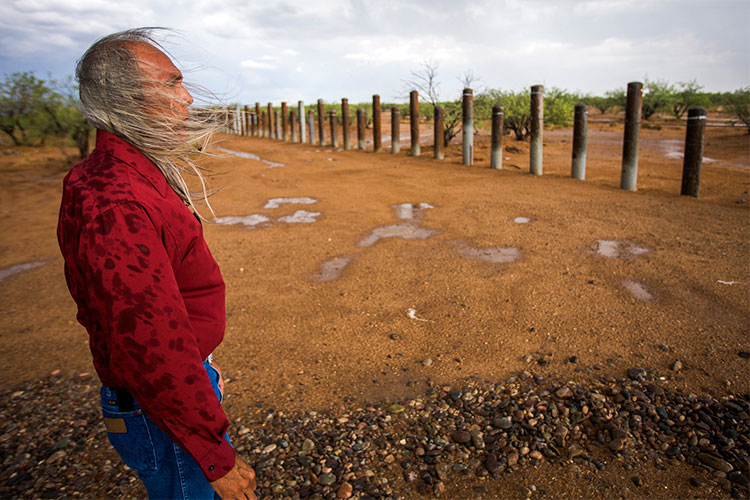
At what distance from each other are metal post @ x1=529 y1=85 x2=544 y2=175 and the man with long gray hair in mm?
8915

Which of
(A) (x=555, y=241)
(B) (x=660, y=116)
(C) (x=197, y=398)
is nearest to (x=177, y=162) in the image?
(C) (x=197, y=398)

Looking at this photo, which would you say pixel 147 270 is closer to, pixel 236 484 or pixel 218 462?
pixel 218 462

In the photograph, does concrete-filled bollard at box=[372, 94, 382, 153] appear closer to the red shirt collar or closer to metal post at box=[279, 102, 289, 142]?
metal post at box=[279, 102, 289, 142]

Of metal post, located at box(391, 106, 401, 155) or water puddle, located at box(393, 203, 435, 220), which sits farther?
metal post, located at box(391, 106, 401, 155)

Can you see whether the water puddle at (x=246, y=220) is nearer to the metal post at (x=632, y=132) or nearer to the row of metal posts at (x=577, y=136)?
the row of metal posts at (x=577, y=136)

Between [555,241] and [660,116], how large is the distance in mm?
26766

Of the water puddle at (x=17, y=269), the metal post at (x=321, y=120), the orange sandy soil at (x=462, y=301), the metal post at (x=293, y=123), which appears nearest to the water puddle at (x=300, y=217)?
the orange sandy soil at (x=462, y=301)

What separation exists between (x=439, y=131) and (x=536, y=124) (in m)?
3.60

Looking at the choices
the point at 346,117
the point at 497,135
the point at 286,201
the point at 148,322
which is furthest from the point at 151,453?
the point at 346,117

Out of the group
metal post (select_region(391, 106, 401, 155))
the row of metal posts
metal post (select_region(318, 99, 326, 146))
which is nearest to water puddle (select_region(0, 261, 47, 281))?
the row of metal posts

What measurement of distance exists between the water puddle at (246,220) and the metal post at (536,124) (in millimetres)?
5212

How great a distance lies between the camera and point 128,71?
1297mm

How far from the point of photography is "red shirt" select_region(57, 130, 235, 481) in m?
1.19

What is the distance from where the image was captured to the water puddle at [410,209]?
694 centimetres
